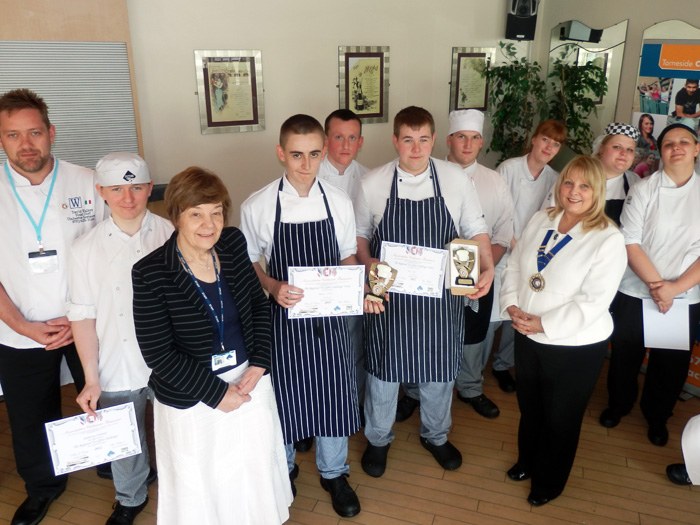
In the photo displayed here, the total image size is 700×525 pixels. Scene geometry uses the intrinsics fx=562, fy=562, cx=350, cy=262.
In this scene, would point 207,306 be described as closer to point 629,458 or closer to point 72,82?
point 72,82

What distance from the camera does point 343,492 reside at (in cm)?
266

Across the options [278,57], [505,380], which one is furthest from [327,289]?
[278,57]

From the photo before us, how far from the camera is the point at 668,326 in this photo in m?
2.96

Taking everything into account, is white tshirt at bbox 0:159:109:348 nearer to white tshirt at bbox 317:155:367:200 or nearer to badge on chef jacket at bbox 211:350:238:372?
badge on chef jacket at bbox 211:350:238:372

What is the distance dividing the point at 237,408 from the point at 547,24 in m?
4.80

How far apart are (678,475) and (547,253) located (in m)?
1.46

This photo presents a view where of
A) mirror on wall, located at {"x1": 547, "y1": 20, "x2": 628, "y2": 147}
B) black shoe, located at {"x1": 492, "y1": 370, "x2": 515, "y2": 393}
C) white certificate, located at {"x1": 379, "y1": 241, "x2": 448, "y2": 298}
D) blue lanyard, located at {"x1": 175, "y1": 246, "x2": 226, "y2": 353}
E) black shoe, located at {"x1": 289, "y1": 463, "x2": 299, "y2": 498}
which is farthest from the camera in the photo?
mirror on wall, located at {"x1": 547, "y1": 20, "x2": 628, "y2": 147}

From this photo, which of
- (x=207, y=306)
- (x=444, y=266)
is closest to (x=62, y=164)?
(x=207, y=306)

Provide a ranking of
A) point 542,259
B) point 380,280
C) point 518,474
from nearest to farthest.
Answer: point 542,259, point 380,280, point 518,474

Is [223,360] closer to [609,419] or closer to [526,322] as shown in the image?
[526,322]

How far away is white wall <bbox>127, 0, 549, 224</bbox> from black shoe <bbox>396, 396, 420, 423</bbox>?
1898mm

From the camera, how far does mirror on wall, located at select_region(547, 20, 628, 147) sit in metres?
4.58

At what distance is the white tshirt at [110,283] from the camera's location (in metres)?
2.17

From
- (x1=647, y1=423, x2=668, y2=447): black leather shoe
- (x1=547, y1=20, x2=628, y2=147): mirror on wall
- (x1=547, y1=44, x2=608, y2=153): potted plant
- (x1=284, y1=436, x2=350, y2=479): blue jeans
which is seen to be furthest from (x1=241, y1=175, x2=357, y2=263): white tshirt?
(x1=547, y1=20, x2=628, y2=147): mirror on wall
